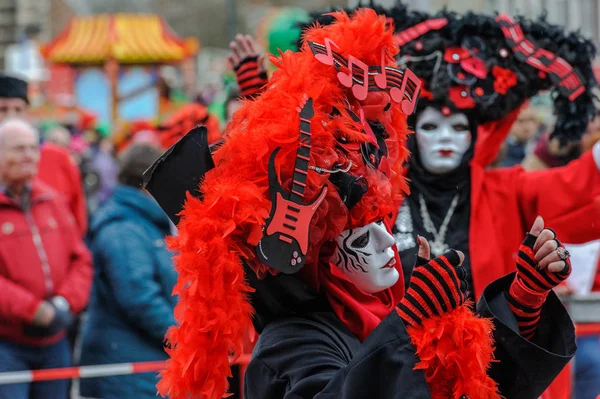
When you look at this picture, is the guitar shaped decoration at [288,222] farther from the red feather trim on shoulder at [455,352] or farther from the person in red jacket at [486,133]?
the person in red jacket at [486,133]

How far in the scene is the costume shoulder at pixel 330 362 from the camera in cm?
212

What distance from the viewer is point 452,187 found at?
3.93 metres

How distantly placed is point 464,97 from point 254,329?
67.6 inches

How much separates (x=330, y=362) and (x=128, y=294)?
2.44 meters

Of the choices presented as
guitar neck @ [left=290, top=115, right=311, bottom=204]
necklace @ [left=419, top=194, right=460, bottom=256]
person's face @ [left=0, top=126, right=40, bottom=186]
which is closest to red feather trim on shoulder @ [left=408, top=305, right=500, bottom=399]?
guitar neck @ [left=290, top=115, right=311, bottom=204]

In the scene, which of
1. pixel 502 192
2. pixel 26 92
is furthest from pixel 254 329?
pixel 26 92

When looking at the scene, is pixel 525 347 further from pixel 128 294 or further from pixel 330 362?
pixel 128 294

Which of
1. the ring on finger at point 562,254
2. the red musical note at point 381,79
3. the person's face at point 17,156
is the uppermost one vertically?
the red musical note at point 381,79

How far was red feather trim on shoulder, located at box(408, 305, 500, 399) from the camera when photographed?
7.00 ft

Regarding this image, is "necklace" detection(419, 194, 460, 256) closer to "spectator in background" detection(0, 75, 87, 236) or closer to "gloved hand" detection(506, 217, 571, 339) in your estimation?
"gloved hand" detection(506, 217, 571, 339)

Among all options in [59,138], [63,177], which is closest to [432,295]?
[63,177]

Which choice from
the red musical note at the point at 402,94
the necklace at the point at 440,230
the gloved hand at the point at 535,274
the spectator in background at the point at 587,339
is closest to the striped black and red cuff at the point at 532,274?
the gloved hand at the point at 535,274

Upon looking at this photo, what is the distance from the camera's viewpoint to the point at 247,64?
4.09m

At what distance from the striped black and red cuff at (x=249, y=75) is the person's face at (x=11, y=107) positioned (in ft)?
7.86
